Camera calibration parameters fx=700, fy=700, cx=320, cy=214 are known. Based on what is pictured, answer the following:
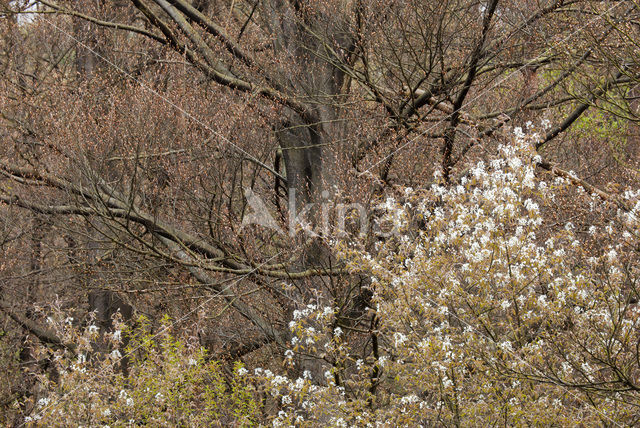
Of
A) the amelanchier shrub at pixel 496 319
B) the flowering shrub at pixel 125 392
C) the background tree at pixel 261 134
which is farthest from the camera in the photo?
the background tree at pixel 261 134

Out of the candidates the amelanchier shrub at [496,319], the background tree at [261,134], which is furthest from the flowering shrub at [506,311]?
the background tree at [261,134]

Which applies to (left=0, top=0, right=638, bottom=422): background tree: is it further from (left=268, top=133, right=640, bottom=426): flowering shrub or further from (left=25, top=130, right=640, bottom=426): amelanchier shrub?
(left=268, top=133, right=640, bottom=426): flowering shrub

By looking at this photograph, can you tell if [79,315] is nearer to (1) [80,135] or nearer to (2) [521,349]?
(1) [80,135]

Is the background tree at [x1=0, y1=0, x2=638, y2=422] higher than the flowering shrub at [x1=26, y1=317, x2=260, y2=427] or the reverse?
higher

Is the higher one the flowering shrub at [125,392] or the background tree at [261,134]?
the background tree at [261,134]

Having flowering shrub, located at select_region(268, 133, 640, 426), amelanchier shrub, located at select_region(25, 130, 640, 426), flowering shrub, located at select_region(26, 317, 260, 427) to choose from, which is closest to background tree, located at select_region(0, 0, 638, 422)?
flowering shrub, located at select_region(26, 317, 260, 427)

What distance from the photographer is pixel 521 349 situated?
15.8 ft

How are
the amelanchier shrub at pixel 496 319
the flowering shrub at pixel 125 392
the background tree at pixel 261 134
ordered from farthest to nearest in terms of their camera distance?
1. the background tree at pixel 261 134
2. the flowering shrub at pixel 125 392
3. the amelanchier shrub at pixel 496 319

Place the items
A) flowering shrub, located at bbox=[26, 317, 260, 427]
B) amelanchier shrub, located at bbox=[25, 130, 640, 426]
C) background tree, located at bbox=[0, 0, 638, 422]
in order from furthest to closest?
background tree, located at bbox=[0, 0, 638, 422] < flowering shrub, located at bbox=[26, 317, 260, 427] < amelanchier shrub, located at bbox=[25, 130, 640, 426]

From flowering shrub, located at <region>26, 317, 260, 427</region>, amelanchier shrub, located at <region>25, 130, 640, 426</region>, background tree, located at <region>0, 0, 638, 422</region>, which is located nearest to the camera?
amelanchier shrub, located at <region>25, 130, 640, 426</region>

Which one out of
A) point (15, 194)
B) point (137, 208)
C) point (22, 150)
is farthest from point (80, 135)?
point (22, 150)

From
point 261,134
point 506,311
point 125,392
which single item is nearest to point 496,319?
point 506,311

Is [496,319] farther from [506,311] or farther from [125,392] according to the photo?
[125,392]

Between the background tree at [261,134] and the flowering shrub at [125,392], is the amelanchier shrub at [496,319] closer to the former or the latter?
the flowering shrub at [125,392]
